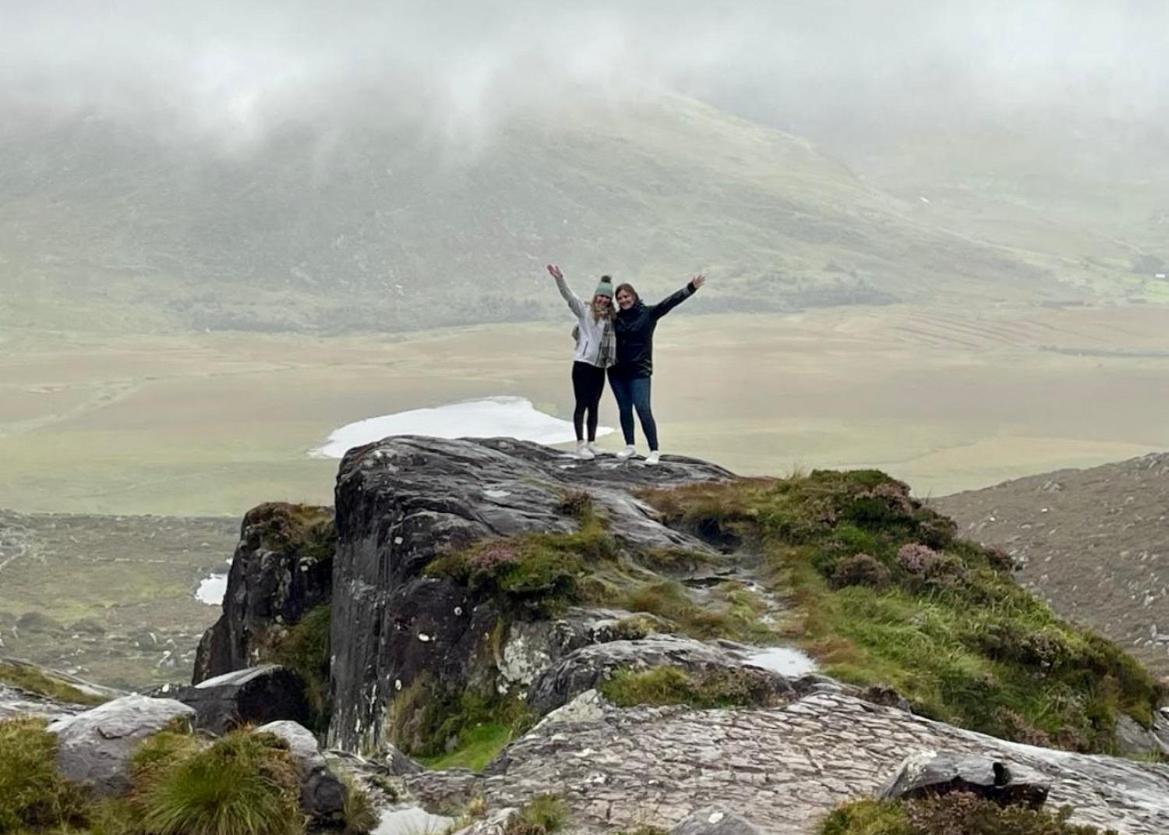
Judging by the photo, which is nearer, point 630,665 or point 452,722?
point 630,665

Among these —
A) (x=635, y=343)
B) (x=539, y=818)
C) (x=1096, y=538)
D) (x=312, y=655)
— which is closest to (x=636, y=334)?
(x=635, y=343)

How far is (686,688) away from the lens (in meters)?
14.6

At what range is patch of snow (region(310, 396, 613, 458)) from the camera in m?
142

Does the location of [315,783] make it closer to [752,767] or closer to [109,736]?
[109,736]

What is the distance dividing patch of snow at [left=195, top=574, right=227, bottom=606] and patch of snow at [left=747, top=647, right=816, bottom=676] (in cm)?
9498

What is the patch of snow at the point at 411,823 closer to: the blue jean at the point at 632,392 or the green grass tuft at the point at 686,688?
the green grass tuft at the point at 686,688

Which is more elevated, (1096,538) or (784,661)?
(784,661)

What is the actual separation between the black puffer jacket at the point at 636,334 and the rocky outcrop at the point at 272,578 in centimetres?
539

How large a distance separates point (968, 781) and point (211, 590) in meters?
108

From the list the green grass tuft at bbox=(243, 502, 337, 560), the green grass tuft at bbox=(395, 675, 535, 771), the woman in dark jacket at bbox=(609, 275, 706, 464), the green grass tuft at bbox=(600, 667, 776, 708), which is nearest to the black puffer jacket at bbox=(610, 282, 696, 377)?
the woman in dark jacket at bbox=(609, 275, 706, 464)

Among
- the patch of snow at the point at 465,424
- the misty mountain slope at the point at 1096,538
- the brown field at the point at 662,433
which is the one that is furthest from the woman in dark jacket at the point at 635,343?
the patch of snow at the point at 465,424

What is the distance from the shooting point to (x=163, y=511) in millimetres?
141875

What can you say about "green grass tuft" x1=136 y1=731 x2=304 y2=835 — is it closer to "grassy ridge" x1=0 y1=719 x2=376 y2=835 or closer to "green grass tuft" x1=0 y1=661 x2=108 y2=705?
"grassy ridge" x1=0 y1=719 x2=376 y2=835

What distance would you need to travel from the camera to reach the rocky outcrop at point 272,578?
23.7 meters
